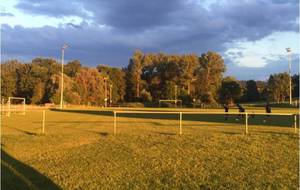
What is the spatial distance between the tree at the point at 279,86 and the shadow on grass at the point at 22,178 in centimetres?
12423

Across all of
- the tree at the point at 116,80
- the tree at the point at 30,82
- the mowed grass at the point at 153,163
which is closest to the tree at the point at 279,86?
the tree at the point at 116,80

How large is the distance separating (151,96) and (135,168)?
123693 millimetres

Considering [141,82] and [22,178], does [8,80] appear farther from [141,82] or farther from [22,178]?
[22,178]

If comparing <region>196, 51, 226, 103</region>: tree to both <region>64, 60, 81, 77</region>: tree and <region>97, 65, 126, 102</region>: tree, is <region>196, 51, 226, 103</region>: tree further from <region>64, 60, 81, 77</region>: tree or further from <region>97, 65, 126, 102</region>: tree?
<region>64, 60, 81, 77</region>: tree

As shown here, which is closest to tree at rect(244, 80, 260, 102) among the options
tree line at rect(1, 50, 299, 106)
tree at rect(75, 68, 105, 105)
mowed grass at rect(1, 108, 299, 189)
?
tree line at rect(1, 50, 299, 106)

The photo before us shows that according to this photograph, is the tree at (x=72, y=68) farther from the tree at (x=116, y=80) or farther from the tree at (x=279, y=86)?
the tree at (x=279, y=86)

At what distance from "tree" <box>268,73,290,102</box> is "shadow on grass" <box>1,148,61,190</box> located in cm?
12423

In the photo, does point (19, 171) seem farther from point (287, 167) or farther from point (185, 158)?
point (287, 167)

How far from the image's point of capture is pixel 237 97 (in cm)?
13412

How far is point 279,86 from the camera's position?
433 ft

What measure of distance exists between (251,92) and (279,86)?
74.4 feet

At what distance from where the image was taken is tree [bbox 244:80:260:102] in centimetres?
15348

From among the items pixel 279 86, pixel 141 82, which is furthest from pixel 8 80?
pixel 279 86

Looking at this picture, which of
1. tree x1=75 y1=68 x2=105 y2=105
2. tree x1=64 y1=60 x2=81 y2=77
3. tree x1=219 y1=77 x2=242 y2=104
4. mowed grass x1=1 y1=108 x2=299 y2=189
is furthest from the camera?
tree x1=64 y1=60 x2=81 y2=77
